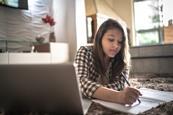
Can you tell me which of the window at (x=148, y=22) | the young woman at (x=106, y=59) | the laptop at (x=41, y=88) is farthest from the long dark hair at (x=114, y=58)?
the window at (x=148, y=22)

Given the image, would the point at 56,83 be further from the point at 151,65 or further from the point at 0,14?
the point at 0,14

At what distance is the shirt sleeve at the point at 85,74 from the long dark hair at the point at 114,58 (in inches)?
2.0

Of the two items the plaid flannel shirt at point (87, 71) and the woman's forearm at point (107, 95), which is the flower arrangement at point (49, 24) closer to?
the plaid flannel shirt at point (87, 71)

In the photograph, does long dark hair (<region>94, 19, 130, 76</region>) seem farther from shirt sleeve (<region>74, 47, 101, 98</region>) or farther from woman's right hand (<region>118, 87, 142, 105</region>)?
woman's right hand (<region>118, 87, 142, 105</region>)

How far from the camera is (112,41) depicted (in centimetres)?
106

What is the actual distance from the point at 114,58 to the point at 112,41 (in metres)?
0.11

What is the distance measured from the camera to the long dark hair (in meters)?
1.07

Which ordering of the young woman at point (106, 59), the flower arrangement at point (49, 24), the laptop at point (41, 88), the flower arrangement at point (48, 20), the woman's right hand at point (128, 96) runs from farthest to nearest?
the flower arrangement at point (48, 20) < the flower arrangement at point (49, 24) < the young woman at point (106, 59) < the woman's right hand at point (128, 96) < the laptop at point (41, 88)

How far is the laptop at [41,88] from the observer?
57cm

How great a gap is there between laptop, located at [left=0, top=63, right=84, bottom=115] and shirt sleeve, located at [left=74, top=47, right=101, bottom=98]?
11.0 inches

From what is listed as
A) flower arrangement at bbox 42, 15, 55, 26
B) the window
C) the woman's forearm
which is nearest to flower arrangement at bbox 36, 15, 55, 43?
flower arrangement at bbox 42, 15, 55, 26

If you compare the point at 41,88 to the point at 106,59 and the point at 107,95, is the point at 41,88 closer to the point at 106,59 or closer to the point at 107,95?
the point at 107,95

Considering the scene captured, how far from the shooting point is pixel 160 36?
16.8ft

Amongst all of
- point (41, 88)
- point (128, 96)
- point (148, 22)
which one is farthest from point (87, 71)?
point (148, 22)
